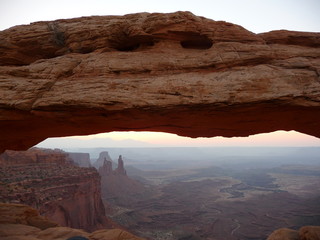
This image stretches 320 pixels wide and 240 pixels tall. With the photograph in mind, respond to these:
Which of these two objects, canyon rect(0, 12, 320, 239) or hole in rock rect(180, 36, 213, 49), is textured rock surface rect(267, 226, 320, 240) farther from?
hole in rock rect(180, 36, 213, 49)

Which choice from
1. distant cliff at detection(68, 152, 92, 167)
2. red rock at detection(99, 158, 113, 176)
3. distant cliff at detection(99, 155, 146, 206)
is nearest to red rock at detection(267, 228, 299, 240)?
distant cliff at detection(99, 155, 146, 206)

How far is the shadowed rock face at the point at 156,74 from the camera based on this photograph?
7.84m

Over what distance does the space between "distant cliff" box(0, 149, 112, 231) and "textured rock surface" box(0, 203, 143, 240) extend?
13291mm

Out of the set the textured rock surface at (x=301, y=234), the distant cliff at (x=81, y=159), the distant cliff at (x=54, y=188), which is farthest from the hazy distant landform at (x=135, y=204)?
the distant cliff at (x=81, y=159)

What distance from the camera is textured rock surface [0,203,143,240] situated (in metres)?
11.7

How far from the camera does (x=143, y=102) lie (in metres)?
7.84

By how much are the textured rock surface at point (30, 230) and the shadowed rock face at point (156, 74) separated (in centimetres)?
564

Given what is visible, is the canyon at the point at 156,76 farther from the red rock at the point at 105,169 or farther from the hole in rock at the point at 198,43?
the red rock at the point at 105,169

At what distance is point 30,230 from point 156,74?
1091 cm

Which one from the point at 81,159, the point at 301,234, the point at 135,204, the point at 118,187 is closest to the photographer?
the point at 301,234

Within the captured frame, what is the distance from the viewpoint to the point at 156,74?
8.51 m

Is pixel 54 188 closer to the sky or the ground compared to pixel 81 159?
closer to the sky

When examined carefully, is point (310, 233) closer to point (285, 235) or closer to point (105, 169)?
point (285, 235)

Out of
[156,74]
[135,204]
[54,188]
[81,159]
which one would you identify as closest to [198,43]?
[156,74]
